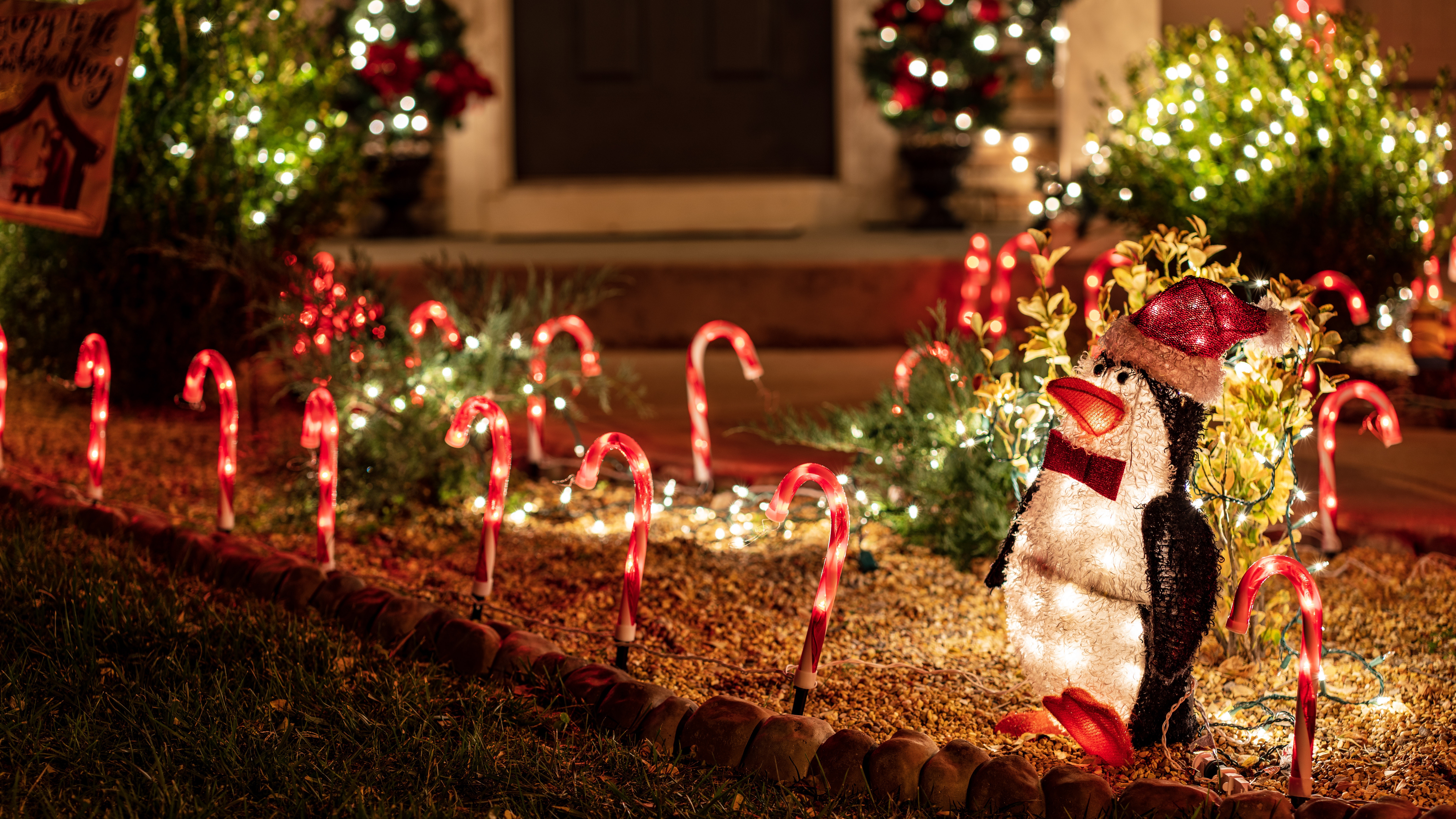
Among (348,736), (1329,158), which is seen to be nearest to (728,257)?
(1329,158)

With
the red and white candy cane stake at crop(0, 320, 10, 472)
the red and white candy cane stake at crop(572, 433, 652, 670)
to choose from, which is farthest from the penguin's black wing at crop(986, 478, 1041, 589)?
the red and white candy cane stake at crop(0, 320, 10, 472)

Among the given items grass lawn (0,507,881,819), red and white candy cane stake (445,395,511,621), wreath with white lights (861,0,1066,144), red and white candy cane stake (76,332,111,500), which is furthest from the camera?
wreath with white lights (861,0,1066,144)

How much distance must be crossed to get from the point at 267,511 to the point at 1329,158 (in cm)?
468

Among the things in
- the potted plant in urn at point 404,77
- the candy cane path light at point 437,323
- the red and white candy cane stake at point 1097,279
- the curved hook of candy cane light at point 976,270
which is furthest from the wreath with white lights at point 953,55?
the candy cane path light at point 437,323

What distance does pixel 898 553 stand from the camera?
4613 mm

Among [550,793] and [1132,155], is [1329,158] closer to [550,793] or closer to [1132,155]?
[1132,155]

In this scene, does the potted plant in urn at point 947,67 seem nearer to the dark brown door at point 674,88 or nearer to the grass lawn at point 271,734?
the dark brown door at point 674,88

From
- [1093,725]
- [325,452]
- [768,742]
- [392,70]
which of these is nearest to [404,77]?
[392,70]

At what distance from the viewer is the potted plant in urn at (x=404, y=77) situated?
9.62 meters

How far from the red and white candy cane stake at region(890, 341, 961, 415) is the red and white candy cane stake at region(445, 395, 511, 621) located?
1.38 m

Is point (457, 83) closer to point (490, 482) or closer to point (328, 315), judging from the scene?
point (328, 315)

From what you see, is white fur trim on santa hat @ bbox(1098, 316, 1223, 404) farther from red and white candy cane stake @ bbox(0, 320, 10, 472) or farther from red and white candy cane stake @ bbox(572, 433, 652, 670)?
red and white candy cane stake @ bbox(0, 320, 10, 472)

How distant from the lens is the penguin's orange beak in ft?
9.86

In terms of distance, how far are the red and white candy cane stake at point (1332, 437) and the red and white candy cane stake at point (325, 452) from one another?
8.90ft
